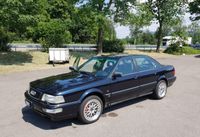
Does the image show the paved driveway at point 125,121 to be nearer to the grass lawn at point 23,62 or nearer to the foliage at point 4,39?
the grass lawn at point 23,62

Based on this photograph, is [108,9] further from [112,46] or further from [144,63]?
[144,63]

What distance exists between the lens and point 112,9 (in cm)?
1995

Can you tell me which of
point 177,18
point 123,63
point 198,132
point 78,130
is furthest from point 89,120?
point 177,18

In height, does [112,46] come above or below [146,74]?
above

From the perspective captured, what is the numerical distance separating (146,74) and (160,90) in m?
0.96

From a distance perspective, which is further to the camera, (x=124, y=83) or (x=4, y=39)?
(x=4, y=39)

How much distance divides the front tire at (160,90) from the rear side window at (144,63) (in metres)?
0.55

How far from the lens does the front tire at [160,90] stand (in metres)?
6.89

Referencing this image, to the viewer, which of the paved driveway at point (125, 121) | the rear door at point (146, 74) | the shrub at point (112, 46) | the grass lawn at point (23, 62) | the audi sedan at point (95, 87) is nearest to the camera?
the paved driveway at point (125, 121)

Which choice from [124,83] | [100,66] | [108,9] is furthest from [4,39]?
[124,83]

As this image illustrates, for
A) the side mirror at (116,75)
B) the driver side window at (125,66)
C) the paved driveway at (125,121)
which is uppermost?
the driver side window at (125,66)

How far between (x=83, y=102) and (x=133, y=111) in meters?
1.56

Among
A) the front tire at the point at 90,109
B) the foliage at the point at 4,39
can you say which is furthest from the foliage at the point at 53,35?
the front tire at the point at 90,109

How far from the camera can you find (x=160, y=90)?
7.02 meters
